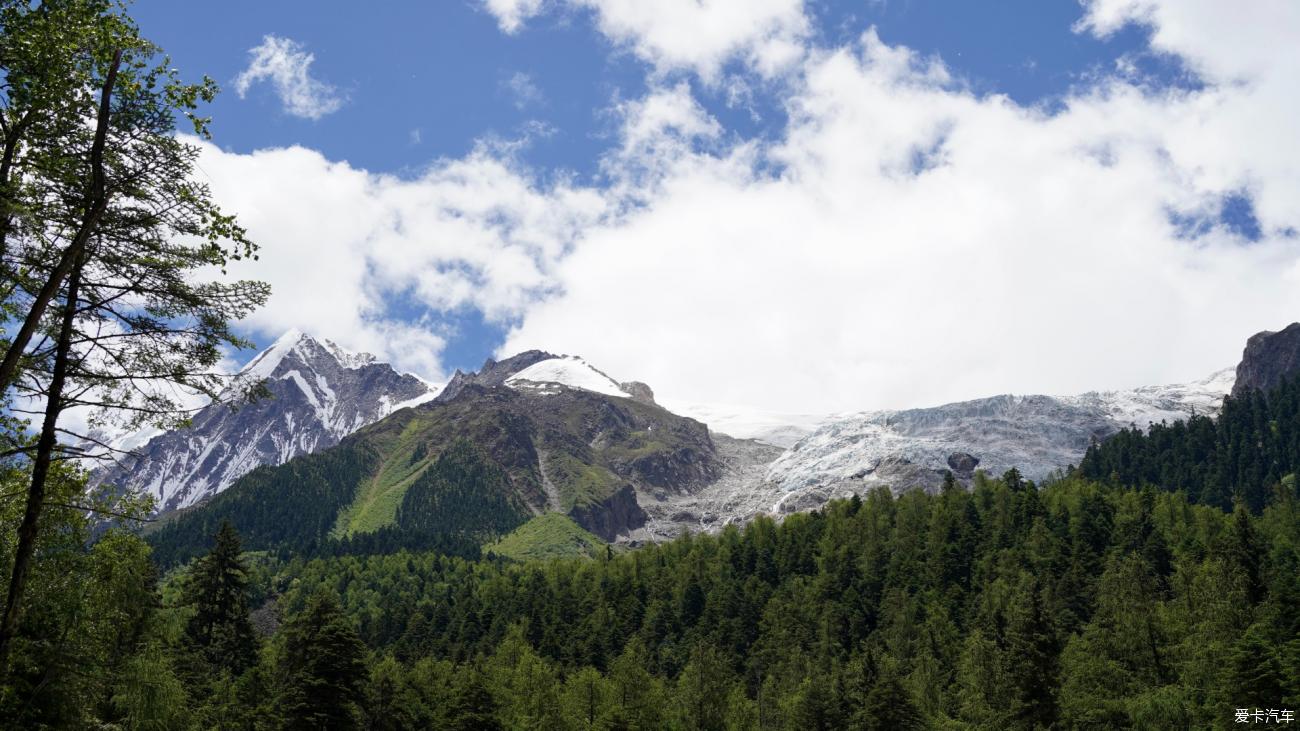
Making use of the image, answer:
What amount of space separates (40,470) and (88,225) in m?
5.83

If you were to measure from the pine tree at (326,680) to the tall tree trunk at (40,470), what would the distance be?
41.8m

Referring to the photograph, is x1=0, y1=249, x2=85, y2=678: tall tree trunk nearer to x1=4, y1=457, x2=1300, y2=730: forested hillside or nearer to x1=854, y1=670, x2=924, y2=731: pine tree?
x1=4, y1=457, x2=1300, y2=730: forested hillside

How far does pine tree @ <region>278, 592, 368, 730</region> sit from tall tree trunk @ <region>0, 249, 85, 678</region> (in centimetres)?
4183

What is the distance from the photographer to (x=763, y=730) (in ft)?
405

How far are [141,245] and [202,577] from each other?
7140 centimetres

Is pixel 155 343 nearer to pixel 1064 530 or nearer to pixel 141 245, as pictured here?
pixel 141 245

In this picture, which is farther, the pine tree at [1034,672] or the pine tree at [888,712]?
the pine tree at [888,712]

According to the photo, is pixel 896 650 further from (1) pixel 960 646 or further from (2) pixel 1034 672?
(2) pixel 1034 672

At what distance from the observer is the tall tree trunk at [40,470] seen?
832 inches

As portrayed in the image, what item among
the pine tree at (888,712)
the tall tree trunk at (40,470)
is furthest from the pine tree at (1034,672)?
the tall tree trunk at (40,470)

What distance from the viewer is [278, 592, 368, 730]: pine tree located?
6125cm

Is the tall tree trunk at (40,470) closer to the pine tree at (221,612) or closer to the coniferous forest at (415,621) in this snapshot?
the coniferous forest at (415,621)

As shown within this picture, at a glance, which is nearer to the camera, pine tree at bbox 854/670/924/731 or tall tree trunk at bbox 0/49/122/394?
tall tree trunk at bbox 0/49/122/394

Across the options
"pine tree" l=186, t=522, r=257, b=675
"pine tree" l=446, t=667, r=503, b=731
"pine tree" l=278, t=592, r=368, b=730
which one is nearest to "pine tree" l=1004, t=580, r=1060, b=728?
"pine tree" l=446, t=667, r=503, b=731
